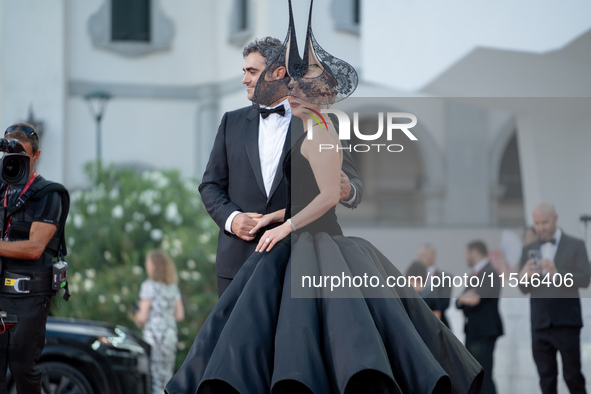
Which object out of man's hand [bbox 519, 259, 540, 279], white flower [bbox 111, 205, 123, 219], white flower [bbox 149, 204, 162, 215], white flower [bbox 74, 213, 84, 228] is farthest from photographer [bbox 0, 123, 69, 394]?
white flower [bbox 74, 213, 84, 228]

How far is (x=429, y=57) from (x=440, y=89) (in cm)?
44

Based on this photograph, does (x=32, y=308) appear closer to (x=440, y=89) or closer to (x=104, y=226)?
(x=440, y=89)

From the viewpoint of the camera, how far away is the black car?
7.25 metres

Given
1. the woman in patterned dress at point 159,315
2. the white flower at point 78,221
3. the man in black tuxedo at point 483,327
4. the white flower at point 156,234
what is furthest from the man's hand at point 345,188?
the white flower at point 78,221

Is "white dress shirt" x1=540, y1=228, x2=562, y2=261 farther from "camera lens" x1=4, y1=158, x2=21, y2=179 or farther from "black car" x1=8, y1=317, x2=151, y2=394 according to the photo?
"black car" x1=8, y1=317, x2=151, y2=394

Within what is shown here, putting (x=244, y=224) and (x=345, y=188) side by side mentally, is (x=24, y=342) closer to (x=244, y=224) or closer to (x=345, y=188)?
(x=244, y=224)

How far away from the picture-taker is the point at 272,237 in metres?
3.71

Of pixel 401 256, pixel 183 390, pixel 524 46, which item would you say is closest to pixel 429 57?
pixel 524 46

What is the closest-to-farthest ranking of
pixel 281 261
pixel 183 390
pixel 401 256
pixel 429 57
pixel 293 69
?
pixel 183 390 → pixel 281 261 → pixel 293 69 → pixel 401 256 → pixel 429 57

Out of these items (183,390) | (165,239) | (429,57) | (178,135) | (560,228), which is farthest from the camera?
(178,135)

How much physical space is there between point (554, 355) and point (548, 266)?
2.43 m

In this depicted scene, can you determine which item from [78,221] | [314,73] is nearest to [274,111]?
[314,73]

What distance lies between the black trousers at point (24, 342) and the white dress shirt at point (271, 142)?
1.57 m

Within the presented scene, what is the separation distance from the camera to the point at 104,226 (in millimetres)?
13992
